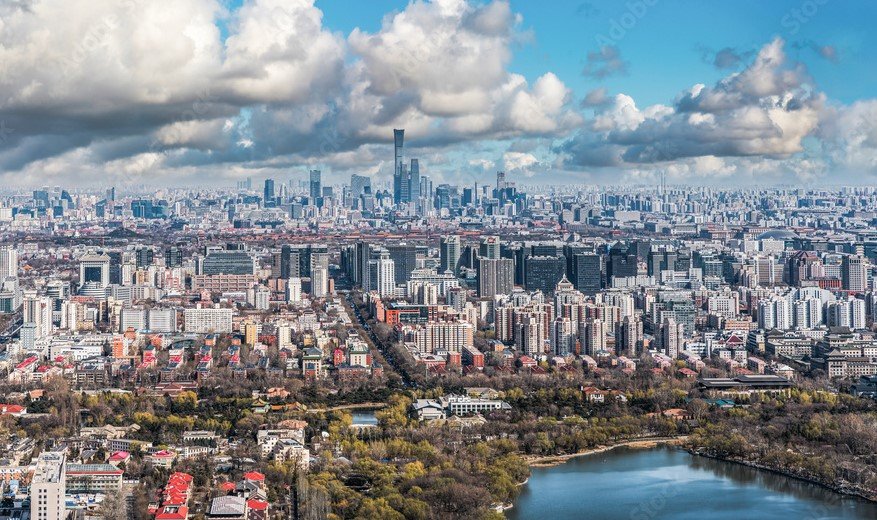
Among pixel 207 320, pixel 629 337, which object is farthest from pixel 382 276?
pixel 629 337

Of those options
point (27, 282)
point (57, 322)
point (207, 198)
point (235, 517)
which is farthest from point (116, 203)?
point (235, 517)

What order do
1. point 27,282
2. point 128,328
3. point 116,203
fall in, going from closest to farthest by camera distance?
point 128,328
point 27,282
point 116,203

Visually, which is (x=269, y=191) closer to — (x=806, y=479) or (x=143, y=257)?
(x=143, y=257)

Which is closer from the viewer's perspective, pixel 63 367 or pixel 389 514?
pixel 389 514

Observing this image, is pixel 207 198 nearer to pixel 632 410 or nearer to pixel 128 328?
pixel 128 328

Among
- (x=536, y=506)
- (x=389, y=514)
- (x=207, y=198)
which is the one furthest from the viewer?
(x=207, y=198)
